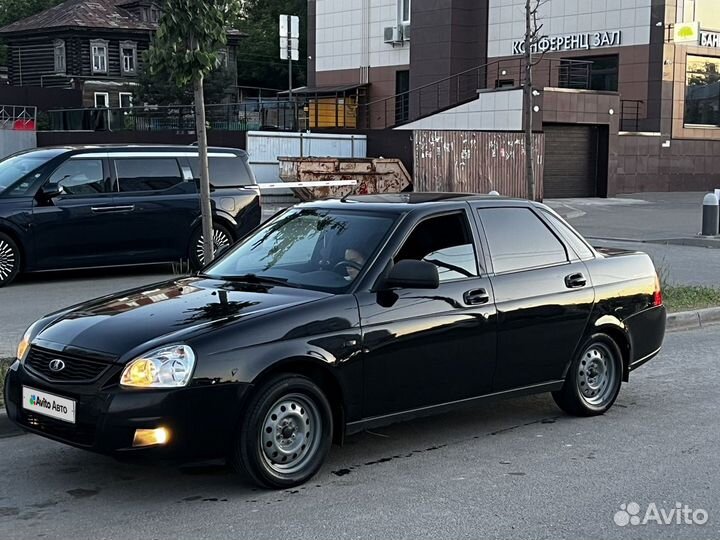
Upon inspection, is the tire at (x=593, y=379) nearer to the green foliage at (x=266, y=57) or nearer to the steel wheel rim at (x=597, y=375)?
the steel wheel rim at (x=597, y=375)

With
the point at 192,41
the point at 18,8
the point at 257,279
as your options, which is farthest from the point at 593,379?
the point at 18,8

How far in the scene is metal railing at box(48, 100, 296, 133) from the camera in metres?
34.4

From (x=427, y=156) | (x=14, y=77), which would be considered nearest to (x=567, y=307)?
(x=427, y=156)

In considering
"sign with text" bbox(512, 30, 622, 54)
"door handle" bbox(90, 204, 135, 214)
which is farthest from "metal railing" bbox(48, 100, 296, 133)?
"door handle" bbox(90, 204, 135, 214)

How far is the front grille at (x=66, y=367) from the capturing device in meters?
5.13

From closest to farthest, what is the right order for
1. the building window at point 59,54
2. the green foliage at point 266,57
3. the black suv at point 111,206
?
the black suv at point 111,206 → the building window at point 59,54 → the green foliage at point 266,57

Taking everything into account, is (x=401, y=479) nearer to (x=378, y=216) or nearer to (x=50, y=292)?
(x=378, y=216)

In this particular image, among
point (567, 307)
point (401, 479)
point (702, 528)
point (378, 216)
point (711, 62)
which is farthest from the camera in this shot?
point (711, 62)

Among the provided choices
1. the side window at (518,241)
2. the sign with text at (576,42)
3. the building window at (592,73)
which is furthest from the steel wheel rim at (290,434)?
the building window at (592,73)

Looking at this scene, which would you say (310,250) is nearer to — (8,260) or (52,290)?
(52,290)

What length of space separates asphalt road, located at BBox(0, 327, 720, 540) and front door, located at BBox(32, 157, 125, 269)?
6.73 metres

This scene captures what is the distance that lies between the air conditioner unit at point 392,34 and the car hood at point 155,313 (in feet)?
128

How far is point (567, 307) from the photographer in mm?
Answer: 6781

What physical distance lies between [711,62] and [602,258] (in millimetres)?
33892
